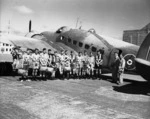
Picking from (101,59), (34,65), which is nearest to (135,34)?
(101,59)

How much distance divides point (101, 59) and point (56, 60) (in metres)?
3.01

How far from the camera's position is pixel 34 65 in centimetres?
1168

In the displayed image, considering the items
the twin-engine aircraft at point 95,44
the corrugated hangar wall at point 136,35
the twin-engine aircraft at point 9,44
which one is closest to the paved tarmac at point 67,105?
the twin-engine aircraft at point 95,44

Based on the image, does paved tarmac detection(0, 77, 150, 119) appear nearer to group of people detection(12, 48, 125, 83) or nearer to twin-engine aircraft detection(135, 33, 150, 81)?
twin-engine aircraft detection(135, 33, 150, 81)

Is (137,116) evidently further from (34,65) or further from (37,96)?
(34,65)

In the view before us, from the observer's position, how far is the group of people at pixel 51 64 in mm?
11648

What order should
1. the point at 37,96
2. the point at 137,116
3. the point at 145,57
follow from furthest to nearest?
the point at 145,57
the point at 37,96
the point at 137,116

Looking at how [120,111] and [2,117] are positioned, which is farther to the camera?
[120,111]

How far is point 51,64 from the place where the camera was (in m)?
12.5

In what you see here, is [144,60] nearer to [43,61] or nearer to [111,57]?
[111,57]

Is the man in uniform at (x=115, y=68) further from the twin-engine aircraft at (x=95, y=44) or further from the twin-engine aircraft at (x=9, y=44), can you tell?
the twin-engine aircraft at (x=9, y=44)

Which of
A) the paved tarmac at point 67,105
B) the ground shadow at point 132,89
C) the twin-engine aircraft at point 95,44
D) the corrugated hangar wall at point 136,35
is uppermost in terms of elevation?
the corrugated hangar wall at point 136,35

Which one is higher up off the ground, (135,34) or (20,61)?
(135,34)

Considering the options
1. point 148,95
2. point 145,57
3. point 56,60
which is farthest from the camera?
point 56,60
